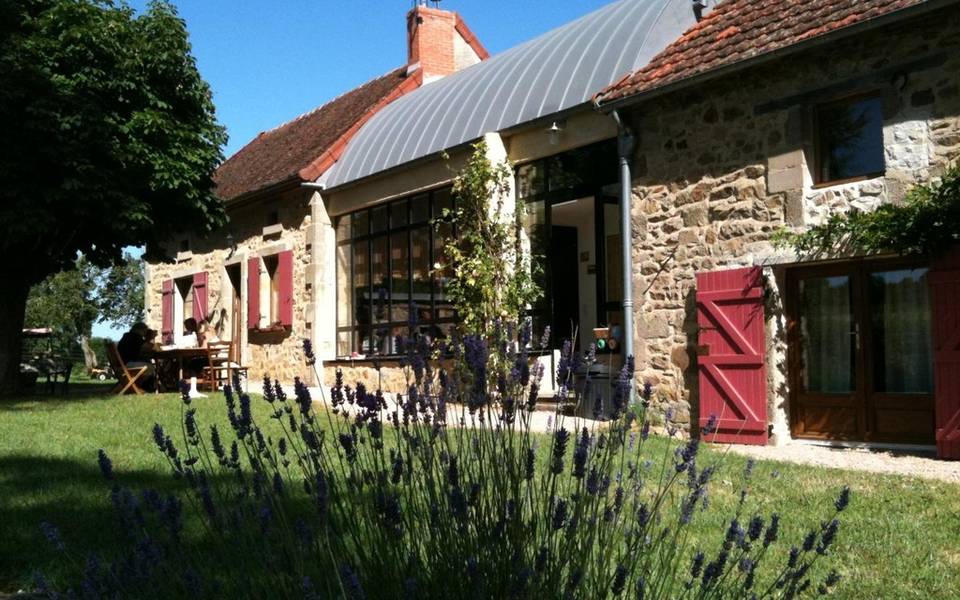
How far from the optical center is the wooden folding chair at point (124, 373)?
1332 centimetres

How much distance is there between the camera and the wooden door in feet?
26.6

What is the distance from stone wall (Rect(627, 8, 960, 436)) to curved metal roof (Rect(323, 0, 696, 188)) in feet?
3.77

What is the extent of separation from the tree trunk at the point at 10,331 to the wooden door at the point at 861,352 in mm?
10351

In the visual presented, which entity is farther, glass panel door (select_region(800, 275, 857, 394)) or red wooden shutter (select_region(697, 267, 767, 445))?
red wooden shutter (select_region(697, 267, 767, 445))

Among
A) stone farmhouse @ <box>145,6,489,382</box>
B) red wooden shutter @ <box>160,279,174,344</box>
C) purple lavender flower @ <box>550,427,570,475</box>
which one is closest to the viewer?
purple lavender flower @ <box>550,427,570,475</box>

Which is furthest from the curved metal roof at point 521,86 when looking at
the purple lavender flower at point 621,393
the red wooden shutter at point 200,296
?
the purple lavender flower at point 621,393

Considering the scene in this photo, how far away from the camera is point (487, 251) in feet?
38.1

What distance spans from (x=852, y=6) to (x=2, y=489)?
7.64 meters

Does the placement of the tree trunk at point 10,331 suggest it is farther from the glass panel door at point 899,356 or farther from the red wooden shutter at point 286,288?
the glass panel door at point 899,356

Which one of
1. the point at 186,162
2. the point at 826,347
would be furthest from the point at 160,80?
the point at 826,347

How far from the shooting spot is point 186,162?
13.2 meters

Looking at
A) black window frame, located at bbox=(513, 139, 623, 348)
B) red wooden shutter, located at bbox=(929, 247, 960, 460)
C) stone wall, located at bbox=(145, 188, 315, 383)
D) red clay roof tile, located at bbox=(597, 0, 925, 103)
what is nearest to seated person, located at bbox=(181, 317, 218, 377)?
stone wall, located at bbox=(145, 188, 315, 383)

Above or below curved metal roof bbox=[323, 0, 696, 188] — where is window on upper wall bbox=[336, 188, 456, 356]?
below

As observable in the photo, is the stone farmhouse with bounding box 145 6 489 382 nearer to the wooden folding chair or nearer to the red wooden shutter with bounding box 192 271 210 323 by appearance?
the red wooden shutter with bounding box 192 271 210 323
